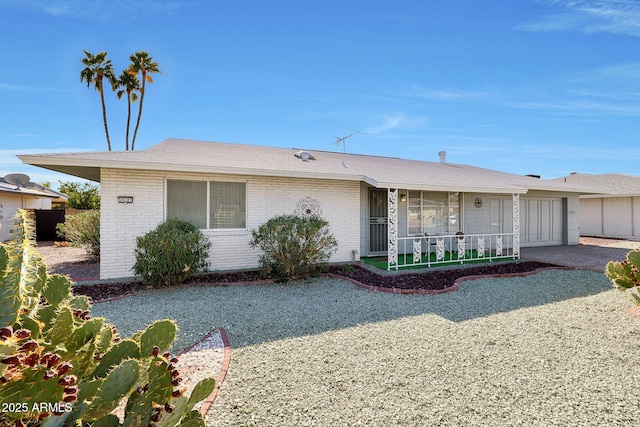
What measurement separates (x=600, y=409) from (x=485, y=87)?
457 inches

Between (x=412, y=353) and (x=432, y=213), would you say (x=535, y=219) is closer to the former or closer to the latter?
(x=432, y=213)

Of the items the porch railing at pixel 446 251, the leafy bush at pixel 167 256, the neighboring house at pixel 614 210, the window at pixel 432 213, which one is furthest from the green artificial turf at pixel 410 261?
the neighboring house at pixel 614 210

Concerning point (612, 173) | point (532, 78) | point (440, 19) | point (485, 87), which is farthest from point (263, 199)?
point (612, 173)

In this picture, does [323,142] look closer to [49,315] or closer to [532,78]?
[532,78]

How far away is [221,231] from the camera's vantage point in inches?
364

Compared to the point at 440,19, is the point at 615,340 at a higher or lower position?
lower

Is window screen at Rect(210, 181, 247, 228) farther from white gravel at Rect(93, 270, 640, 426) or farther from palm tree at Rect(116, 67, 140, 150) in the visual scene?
palm tree at Rect(116, 67, 140, 150)

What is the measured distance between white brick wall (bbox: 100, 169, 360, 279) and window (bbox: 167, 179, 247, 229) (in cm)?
19

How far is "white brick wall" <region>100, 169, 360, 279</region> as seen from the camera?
823cm

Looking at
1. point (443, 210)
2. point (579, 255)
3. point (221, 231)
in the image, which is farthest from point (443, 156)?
point (221, 231)

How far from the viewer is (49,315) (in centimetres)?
216

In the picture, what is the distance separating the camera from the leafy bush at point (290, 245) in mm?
8188

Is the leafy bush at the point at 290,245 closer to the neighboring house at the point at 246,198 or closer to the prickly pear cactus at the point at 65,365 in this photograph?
the neighboring house at the point at 246,198

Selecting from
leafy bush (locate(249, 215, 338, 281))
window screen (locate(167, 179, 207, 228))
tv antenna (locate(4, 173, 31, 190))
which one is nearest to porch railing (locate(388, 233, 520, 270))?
leafy bush (locate(249, 215, 338, 281))
